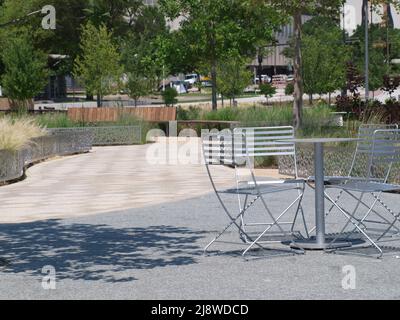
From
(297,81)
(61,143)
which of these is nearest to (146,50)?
(61,143)

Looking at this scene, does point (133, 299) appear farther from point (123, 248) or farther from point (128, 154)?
point (128, 154)

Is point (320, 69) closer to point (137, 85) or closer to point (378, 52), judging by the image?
point (137, 85)

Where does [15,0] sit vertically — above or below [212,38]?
above

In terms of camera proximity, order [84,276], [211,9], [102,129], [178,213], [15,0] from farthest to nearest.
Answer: [15,0]
[211,9]
[102,129]
[178,213]
[84,276]

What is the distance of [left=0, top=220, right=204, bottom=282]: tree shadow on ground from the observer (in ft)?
28.5

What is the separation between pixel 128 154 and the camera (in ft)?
93.3

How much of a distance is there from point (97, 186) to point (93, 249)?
8143mm

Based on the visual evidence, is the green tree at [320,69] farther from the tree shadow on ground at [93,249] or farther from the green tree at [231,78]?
the tree shadow on ground at [93,249]

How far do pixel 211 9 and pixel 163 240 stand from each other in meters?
37.2

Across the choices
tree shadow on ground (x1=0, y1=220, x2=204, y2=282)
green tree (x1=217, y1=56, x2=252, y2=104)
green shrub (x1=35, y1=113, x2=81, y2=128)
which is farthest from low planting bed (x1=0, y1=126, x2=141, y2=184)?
green tree (x1=217, y1=56, x2=252, y2=104)

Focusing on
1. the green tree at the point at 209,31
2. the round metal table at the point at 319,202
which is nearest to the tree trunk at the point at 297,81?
the round metal table at the point at 319,202

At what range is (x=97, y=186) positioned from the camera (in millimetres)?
18016

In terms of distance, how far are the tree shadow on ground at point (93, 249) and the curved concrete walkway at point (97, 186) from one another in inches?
58.9
